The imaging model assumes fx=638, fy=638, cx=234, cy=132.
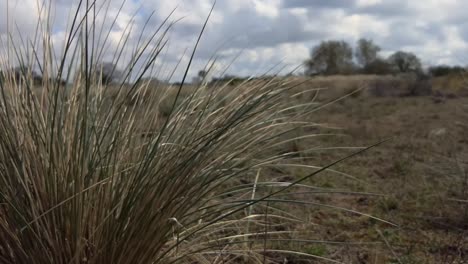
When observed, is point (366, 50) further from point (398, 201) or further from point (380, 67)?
point (398, 201)

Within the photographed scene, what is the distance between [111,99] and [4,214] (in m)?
0.85

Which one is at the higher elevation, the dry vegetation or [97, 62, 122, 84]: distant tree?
[97, 62, 122, 84]: distant tree

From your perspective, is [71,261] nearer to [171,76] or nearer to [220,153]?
[220,153]

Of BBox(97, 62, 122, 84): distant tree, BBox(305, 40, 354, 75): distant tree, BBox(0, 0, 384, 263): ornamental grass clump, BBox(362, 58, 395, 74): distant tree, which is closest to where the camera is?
BBox(0, 0, 384, 263): ornamental grass clump

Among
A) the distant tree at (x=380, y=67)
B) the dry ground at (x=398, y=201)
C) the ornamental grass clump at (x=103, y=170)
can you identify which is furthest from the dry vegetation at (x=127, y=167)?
the distant tree at (x=380, y=67)

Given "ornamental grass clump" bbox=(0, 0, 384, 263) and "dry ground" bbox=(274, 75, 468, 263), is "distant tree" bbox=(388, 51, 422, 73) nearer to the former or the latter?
"dry ground" bbox=(274, 75, 468, 263)

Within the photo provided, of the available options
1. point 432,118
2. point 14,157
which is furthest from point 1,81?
point 432,118

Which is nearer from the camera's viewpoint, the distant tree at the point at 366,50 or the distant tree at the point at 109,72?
the distant tree at the point at 109,72

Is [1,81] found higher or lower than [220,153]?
higher

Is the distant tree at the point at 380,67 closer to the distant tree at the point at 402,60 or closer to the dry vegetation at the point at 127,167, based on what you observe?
the distant tree at the point at 402,60

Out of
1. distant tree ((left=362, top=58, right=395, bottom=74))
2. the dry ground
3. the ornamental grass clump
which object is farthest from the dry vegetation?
distant tree ((left=362, top=58, right=395, bottom=74))

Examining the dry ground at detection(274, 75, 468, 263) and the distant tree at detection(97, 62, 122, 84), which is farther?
the dry ground at detection(274, 75, 468, 263)

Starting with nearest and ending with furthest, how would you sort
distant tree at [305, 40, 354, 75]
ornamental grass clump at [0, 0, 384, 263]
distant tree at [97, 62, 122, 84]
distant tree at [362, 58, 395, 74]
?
ornamental grass clump at [0, 0, 384, 263] < distant tree at [97, 62, 122, 84] < distant tree at [305, 40, 354, 75] < distant tree at [362, 58, 395, 74]

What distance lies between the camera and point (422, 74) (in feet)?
87.8
